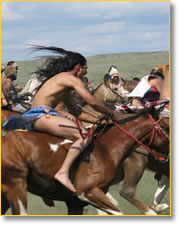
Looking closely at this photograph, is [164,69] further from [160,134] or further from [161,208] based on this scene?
[161,208]

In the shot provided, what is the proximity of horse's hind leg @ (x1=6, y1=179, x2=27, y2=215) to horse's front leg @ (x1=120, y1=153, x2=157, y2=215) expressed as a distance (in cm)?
254

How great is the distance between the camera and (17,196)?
621 cm

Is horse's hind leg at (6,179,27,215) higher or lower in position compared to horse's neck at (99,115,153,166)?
lower

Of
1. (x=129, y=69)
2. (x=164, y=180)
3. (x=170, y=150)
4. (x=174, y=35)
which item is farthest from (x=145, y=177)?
(x=129, y=69)

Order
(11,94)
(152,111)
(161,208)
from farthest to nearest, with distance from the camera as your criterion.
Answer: (11,94) < (161,208) < (152,111)

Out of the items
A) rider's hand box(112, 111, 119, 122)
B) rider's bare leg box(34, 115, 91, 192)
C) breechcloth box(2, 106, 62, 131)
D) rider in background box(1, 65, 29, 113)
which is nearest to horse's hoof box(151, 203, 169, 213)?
rider's hand box(112, 111, 119, 122)

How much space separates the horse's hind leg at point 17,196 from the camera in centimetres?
622

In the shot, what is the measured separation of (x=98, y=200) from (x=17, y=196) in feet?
3.20

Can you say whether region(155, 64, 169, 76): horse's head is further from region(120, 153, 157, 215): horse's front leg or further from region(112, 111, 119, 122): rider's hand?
region(120, 153, 157, 215): horse's front leg

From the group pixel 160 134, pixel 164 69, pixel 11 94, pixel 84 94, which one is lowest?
pixel 160 134

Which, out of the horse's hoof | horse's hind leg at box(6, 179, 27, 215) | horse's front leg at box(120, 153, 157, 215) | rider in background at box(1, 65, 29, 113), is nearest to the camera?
horse's hind leg at box(6, 179, 27, 215)

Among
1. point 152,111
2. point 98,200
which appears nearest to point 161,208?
point 152,111

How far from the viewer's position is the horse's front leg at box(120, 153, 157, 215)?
27.5 ft

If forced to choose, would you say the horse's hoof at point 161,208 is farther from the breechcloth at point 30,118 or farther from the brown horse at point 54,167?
the breechcloth at point 30,118
